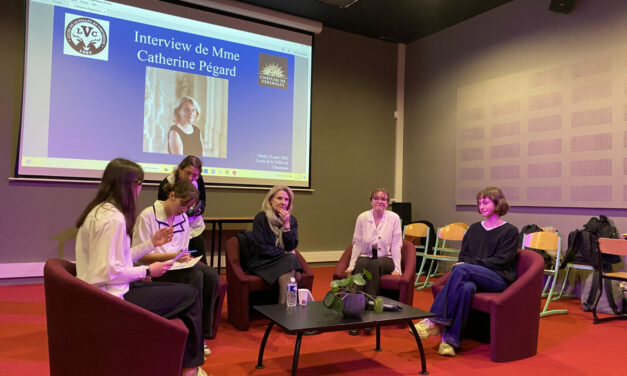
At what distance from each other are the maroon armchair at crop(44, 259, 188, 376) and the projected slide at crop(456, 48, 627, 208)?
5.12 m

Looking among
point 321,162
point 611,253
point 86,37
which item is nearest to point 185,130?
point 86,37

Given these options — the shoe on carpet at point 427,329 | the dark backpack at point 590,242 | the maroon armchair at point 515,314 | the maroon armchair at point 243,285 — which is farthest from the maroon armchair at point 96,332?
the dark backpack at point 590,242

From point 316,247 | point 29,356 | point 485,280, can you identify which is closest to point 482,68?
point 316,247

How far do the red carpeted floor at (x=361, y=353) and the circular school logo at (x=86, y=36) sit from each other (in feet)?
9.91

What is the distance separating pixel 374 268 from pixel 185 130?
10.9 feet

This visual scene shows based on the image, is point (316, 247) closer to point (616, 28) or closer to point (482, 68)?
point (482, 68)

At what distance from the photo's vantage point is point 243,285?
3.49 m

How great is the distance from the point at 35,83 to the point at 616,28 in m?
6.69

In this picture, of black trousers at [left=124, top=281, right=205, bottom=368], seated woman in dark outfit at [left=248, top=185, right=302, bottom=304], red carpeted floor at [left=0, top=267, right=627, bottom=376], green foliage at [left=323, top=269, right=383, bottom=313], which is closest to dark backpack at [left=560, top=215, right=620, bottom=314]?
red carpeted floor at [left=0, top=267, right=627, bottom=376]

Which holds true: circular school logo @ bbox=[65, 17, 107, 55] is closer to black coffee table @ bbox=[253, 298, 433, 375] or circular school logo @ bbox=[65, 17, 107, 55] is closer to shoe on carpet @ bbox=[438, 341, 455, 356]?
black coffee table @ bbox=[253, 298, 433, 375]

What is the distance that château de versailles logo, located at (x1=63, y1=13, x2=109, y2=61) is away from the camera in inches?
200

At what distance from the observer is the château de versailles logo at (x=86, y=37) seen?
509cm

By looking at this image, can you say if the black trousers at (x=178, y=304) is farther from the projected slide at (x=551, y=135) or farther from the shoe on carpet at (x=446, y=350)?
the projected slide at (x=551, y=135)

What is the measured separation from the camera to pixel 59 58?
16.6 ft
